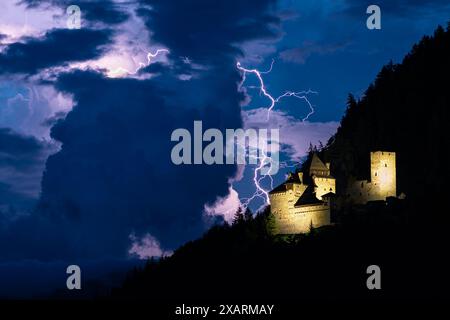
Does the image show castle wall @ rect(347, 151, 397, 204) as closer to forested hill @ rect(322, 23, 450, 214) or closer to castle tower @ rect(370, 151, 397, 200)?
castle tower @ rect(370, 151, 397, 200)

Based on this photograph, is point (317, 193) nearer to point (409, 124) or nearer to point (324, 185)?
point (324, 185)

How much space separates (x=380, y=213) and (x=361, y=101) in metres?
49.4

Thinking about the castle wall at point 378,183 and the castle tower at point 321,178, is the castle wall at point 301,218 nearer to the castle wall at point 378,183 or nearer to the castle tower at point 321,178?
the castle tower at point 321,178

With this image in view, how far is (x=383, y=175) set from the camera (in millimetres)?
109188

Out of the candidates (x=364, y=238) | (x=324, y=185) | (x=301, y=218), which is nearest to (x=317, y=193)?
(x=324, y=185)

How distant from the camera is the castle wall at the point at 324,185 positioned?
112375mm

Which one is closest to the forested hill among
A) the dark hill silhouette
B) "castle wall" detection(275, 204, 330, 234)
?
the dark hill silhouette

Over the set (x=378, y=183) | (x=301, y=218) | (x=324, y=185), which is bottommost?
(x=301, y=218)

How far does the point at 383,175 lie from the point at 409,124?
30993mm

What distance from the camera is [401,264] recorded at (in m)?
103

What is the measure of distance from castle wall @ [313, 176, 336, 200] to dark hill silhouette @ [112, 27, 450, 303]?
3.92ft

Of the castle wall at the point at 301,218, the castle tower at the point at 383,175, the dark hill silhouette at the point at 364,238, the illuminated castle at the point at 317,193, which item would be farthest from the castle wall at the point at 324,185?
the castle tower at the point at 383,175

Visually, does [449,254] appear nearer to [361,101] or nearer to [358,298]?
[358,298]
